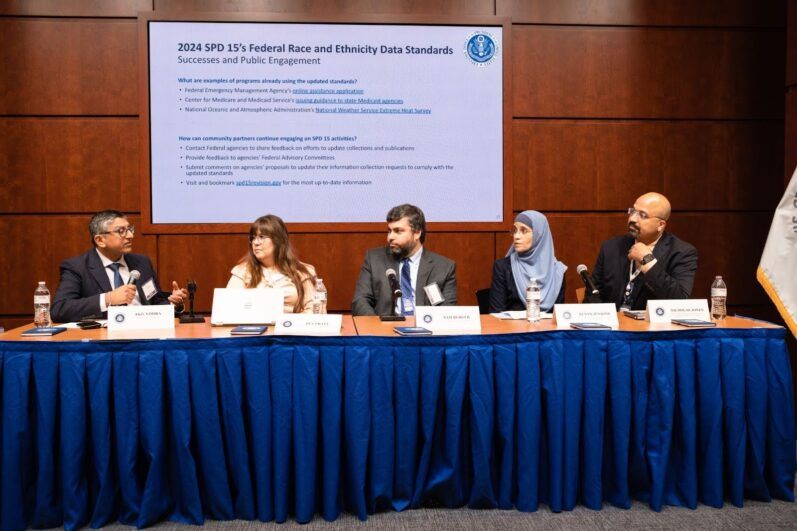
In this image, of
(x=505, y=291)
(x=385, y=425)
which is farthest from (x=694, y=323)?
(x=385, y=425)

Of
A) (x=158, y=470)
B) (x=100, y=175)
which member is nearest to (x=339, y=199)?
(x=100, y=175)

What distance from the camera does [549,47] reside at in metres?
4.49

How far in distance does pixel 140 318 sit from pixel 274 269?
0.86 m

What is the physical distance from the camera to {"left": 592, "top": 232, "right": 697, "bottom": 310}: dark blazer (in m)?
3.32

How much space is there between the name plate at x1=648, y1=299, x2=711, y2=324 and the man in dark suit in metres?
2.24

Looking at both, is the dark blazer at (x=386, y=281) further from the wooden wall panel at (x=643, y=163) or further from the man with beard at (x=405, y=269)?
the wooden wall panel at (x=643, y=163)

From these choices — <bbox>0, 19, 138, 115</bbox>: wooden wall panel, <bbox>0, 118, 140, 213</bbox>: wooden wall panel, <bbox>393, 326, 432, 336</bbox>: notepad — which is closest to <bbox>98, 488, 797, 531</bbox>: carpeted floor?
<bbox>393, 326, 432, 336</bbox>: notepad

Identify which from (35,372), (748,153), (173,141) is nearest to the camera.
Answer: (35,372)

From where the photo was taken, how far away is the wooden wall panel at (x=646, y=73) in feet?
14.8

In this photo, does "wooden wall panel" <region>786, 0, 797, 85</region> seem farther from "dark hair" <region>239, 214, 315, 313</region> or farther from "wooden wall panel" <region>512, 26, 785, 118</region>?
"dark hair" <region>239, 214, 315, 313</region>

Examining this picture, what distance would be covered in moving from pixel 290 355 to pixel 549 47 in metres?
3.05

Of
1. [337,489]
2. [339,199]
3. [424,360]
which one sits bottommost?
[337,489]

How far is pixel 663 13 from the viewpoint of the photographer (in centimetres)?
456

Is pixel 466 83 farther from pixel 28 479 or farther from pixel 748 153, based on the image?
pixel 28 479
